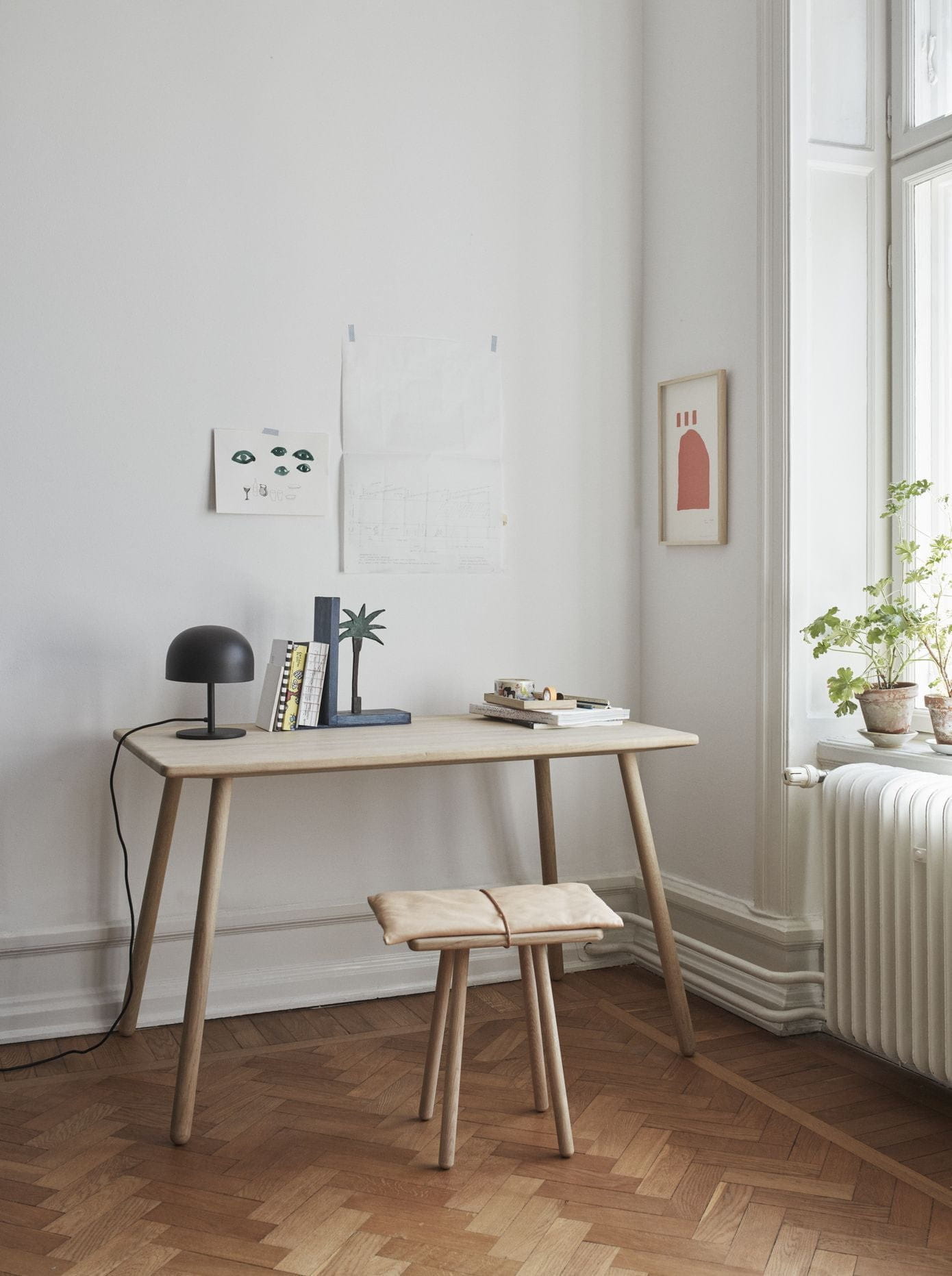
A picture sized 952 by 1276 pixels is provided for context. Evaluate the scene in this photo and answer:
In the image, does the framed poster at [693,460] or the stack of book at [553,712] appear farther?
the framed poster at [693,460]

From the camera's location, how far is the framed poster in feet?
10.4

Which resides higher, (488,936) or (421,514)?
(421,514)

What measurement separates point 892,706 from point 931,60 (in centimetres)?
164

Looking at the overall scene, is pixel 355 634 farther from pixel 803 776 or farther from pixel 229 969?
pixel 803 776

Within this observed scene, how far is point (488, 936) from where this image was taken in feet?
6.91

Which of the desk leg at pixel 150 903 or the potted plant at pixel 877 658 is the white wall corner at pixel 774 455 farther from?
the desk leg at pixel 150 903

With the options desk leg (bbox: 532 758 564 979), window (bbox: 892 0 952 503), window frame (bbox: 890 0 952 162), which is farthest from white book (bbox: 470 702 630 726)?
window frame (bbox: 890 0 952 162)

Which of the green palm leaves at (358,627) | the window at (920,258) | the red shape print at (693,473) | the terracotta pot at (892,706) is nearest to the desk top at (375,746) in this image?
the green palm leaves at (358,627)

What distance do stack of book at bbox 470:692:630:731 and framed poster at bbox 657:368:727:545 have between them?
0.60m

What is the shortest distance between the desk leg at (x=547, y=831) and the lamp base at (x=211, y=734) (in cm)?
89

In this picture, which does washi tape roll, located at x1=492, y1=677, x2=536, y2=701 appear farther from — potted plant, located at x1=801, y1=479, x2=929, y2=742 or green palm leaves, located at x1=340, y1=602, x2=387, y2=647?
potted plant, located at x1=801, y1=479, x2=929, y2=742

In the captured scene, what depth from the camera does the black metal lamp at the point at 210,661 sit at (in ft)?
8.66

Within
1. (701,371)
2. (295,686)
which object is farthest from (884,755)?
(295,686)

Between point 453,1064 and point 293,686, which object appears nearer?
point 453,1064
